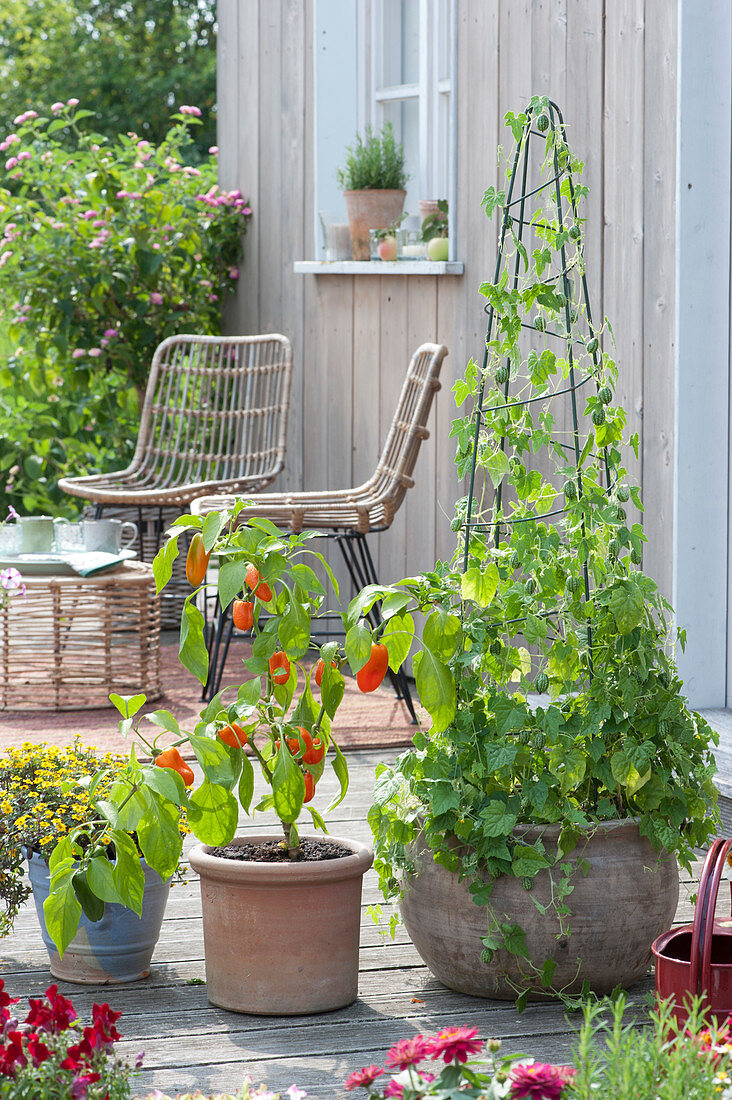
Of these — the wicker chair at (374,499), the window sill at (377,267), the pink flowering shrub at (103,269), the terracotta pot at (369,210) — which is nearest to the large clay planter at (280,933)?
the wicker chair at (374,499)

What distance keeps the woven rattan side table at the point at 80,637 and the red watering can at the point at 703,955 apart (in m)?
2.04

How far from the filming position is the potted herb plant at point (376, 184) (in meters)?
4.49

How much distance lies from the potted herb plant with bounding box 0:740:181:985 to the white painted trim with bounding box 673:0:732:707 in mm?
1264

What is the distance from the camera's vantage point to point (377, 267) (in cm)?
442

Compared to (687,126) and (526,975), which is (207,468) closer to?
(687,126)

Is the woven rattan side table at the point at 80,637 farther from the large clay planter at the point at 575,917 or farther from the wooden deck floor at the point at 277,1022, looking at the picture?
the large clay planter at the point at 575,917

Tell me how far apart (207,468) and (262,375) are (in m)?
0.37

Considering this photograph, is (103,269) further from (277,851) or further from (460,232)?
(277,851)

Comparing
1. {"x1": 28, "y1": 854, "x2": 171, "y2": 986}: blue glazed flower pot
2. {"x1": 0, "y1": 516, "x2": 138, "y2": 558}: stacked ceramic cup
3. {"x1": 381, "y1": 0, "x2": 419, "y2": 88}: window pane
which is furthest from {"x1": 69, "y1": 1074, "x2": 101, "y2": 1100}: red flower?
{"x1": 381, "y1": 0, "x2": 419, "y2": 88}: window pane

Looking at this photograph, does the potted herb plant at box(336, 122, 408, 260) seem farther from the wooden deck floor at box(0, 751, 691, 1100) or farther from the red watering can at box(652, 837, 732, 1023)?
the red watering can at box(652, 837, 732, 1023)

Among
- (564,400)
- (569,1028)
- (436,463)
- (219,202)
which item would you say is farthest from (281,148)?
(569,1028)

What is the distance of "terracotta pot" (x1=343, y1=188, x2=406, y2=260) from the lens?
449cm

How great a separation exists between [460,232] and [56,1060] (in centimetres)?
304

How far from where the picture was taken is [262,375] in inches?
202
